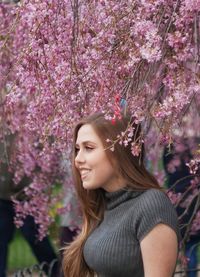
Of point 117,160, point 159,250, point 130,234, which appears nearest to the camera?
point 159,250

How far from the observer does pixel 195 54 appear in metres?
4.34

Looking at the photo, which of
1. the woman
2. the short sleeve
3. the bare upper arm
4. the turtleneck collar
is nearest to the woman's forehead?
the woman

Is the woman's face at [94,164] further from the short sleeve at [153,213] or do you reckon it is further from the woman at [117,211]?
the short sleeve at [153,213]

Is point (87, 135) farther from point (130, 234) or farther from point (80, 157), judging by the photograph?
point (130, 234)

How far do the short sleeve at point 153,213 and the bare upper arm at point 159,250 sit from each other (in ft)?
0.08

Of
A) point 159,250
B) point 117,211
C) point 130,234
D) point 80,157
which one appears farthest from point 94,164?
point 159,250

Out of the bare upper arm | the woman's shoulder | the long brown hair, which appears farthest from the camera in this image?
the long brown hair

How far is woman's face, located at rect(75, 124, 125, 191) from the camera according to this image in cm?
408

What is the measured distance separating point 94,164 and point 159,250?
0.51 meters

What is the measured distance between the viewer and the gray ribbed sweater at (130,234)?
12.6 ft

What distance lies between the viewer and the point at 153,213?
3.85 meters

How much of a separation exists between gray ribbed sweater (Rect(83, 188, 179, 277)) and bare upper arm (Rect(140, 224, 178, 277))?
0.03 metres

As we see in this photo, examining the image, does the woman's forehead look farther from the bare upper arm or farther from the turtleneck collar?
the bare upper arm

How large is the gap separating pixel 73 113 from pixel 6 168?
237cm
